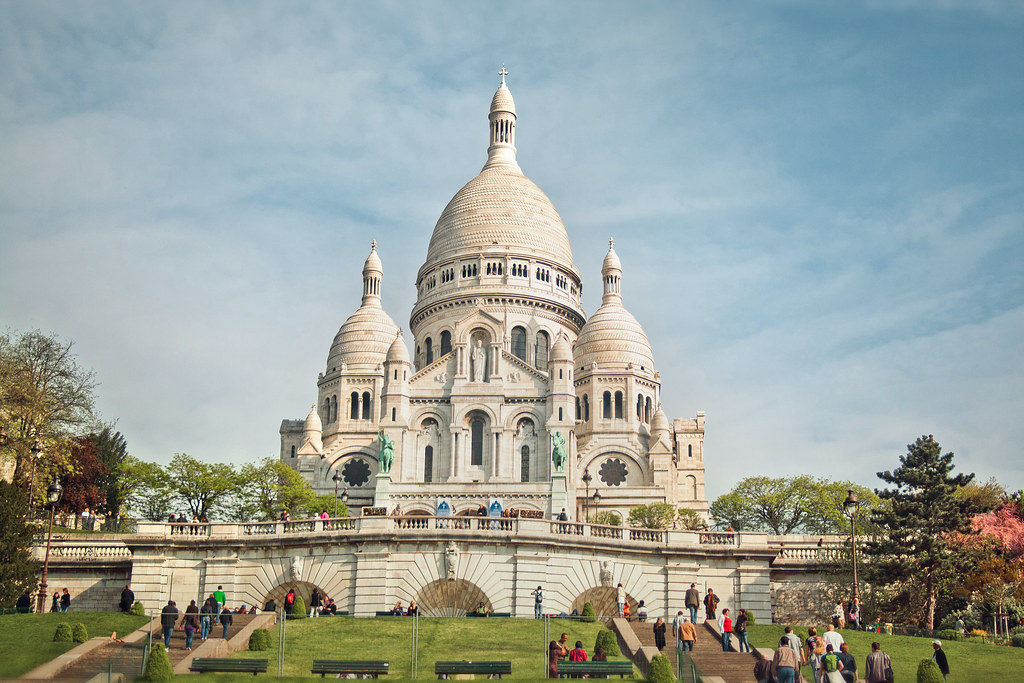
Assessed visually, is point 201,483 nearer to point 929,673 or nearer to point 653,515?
point 653,515

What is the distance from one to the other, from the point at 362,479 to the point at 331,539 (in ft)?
154

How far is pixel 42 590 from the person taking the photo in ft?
145

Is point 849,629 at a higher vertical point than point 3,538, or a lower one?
lower

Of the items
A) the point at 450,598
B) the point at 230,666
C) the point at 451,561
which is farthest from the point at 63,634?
the point at 450,598

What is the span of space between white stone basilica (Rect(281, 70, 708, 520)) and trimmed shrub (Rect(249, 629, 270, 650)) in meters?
38.9

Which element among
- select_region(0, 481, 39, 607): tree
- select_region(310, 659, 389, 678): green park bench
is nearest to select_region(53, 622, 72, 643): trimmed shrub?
select_region(310, 659, 389, 678): green park bench

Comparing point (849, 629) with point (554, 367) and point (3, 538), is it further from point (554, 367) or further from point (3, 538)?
point (554, 367)

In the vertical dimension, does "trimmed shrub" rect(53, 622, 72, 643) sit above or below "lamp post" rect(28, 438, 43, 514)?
below

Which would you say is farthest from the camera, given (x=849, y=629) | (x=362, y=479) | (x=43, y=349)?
(x=362, y=479)

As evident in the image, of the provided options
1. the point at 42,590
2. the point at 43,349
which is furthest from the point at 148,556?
the point at 43,349

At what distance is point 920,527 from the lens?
148 ft

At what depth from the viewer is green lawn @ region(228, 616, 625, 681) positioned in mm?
31328

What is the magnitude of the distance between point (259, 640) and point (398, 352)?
5243 centimetres

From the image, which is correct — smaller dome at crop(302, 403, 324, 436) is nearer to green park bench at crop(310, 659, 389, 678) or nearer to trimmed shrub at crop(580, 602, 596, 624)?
trimmed shrub at crop(580, 602, 596, 624)
